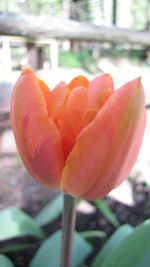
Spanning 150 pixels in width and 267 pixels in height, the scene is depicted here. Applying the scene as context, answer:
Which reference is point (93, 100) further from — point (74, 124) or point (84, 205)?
point (84, 205)

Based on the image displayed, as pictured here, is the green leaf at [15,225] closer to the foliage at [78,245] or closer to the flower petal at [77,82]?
the foliage at [78,245]

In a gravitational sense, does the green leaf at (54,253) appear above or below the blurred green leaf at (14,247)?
above

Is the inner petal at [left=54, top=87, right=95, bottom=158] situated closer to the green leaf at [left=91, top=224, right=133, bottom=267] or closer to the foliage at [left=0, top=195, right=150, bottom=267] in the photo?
the foliage at [left=0, top=195, right=150, bottom=267]

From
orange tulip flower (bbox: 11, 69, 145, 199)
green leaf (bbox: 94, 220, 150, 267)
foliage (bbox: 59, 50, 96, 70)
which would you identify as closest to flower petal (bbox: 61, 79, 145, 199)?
orange tulip flower (bbox: 11, 69, 145, 199)

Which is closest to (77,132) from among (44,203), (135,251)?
(135,251)

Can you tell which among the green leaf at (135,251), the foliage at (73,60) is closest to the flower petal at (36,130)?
the green leaf at (135,251)
